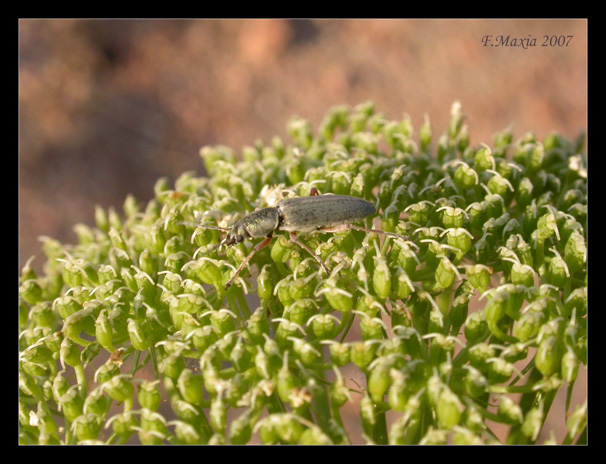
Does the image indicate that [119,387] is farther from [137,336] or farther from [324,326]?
[324,326]

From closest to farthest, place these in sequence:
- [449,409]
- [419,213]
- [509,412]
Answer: [449,409] < [509,412] < [419,213]

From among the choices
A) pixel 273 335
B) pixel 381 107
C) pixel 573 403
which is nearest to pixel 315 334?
pixel 273 335

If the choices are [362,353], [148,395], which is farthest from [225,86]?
[362,353]

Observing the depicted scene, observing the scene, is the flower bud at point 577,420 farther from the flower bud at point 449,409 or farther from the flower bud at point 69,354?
the flower bud at point 69,354

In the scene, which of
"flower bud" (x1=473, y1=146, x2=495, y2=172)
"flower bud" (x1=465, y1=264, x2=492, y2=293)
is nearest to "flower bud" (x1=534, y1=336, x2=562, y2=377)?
"flower bud" (x1=465, y1=264, x2=492, y2=293)

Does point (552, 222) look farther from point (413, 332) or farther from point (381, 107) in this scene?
point (381, 107)

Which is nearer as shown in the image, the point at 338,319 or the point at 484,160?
the point at 338,319
